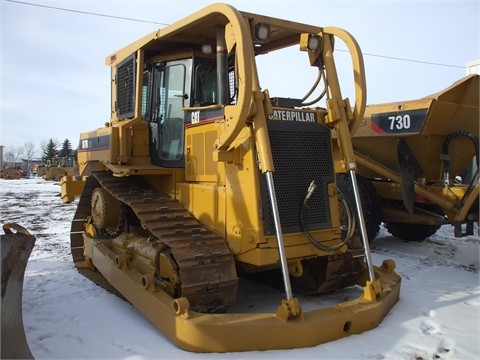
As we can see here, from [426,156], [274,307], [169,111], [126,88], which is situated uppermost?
[126,88]

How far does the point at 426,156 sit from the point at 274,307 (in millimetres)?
3996

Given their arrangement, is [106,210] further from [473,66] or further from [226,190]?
[473,66]

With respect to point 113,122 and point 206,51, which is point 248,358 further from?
point 113,122

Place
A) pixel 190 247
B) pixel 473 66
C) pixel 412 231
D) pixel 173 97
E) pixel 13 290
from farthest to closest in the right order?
pixel 473 66
pixel 412 231
pixel 173 97
pixel 190 247
pixel 13 290

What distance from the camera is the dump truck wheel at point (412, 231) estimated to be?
8.37 m

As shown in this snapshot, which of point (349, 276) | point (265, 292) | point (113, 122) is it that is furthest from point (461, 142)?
point (113, 122)

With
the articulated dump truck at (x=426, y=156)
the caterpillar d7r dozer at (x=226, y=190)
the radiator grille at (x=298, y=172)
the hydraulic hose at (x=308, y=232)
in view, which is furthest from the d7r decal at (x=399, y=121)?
the hydraulic hose at (x=308, y=232)

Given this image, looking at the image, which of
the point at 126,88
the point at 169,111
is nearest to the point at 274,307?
the point at 169,111

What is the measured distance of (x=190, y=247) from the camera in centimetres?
409

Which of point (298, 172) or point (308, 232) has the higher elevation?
point (298, 172)

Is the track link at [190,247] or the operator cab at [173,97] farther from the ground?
the operator cab at [173,97]

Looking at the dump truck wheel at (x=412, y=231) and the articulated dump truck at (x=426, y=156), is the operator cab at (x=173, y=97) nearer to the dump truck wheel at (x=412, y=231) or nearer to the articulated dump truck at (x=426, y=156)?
the articulated dump truck at (x=426, y=156)

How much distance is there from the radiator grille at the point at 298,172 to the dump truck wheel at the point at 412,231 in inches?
174

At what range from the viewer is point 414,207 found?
298 inches
